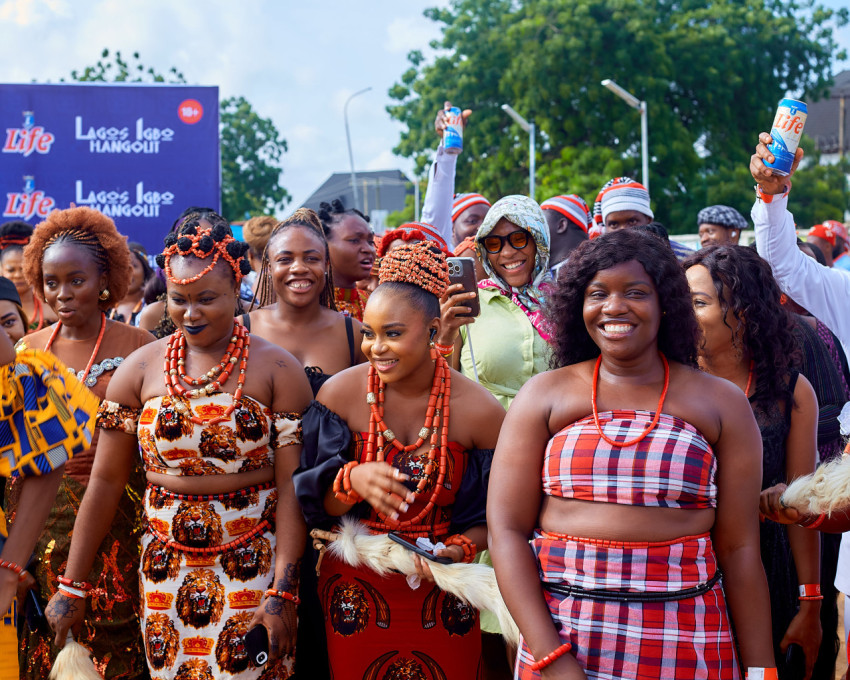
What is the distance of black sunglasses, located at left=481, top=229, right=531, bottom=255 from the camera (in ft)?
13.7

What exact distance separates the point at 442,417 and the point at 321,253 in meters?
1.37

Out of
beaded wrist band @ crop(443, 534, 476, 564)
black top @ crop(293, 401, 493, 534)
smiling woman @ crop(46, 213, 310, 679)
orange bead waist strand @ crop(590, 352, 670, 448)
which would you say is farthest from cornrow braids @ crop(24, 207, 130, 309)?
orange bead waist strand @ crop(590, 352, 670, 448)

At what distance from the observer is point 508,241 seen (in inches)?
166

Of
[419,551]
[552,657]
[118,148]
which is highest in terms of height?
[118,148]

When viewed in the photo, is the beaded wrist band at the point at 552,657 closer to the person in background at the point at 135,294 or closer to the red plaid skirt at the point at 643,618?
the red plaid skirt at the point at 643,618

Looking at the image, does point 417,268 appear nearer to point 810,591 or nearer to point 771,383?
point 771,383

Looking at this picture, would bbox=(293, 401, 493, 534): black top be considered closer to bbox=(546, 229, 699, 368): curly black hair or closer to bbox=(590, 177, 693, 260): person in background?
bbox=(546, 229, 699, 368): curly black hair

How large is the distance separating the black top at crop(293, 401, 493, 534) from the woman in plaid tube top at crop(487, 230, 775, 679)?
41 cm

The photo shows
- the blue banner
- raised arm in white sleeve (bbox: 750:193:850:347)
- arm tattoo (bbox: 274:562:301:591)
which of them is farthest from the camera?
the blue banner

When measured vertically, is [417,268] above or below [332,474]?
above

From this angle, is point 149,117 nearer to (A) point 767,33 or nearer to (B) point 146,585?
(B) point 146,585

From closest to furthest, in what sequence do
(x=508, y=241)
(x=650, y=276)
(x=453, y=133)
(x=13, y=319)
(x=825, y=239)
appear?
(x=650, y=276) < (x=508, y=241) < (x=13, y=319) < (x=453, y=133) < (x=825, y=239)

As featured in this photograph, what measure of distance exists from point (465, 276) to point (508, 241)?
74 cm

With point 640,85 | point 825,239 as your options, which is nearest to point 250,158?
point 640,85
